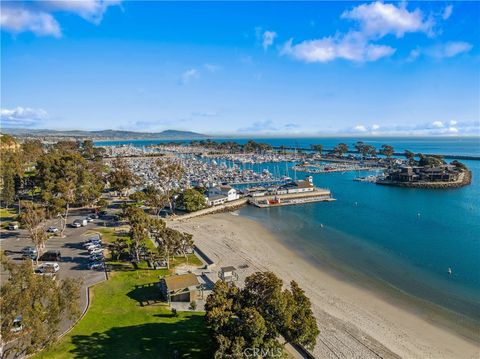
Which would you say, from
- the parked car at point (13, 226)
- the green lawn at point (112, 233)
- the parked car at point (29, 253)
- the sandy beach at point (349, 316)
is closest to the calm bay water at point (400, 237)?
the sandy beach at point (349, 316)

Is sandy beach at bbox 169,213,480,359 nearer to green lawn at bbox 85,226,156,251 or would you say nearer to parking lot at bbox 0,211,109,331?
green lawn at bbox 85,226,156,251

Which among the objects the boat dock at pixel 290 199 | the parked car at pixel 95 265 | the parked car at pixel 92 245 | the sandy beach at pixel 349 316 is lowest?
the sandy beach at pixel 349 316

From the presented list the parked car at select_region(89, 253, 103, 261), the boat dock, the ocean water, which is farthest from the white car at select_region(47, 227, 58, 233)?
the boat dock

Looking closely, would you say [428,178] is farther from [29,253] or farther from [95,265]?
[29,253]

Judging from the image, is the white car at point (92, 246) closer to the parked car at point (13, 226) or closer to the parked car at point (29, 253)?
the parked car at point (29, 253)

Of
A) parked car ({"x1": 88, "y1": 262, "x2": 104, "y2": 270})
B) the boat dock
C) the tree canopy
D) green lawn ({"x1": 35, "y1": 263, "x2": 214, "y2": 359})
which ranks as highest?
the tree canopy
